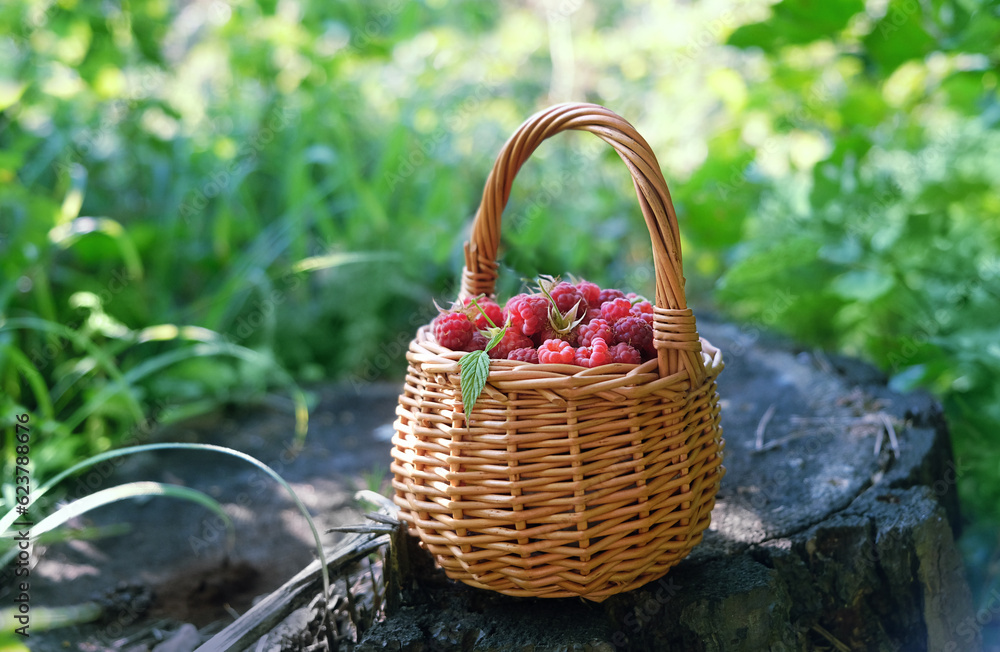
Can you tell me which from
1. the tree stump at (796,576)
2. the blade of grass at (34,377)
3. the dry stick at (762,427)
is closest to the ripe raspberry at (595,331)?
the tree stump at (796,576)

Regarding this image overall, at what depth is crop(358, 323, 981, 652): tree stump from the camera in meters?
0.82

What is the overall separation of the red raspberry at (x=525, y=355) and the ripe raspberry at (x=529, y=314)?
0.14ft

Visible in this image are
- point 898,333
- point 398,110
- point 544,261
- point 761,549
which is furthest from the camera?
point 398,110

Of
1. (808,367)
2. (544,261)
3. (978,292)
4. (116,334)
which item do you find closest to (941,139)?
(978,292)

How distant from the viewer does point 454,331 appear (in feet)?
2.72

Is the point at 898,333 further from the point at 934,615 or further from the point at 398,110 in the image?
the point at 398,110

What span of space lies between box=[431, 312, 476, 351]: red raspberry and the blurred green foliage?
371 millimetres

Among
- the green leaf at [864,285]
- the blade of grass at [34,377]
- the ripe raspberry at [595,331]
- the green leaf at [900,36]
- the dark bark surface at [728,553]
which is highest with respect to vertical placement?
the green leaf at [900,36]

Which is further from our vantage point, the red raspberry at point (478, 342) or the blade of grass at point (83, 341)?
the blade of grass at point (83, 341)

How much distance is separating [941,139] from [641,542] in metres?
2.28

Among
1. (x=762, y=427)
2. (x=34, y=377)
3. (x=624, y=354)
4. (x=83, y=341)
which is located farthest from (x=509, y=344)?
(x=34, y=377)

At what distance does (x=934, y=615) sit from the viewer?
979mm

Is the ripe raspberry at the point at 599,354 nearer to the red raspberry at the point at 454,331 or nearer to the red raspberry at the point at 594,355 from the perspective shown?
the red raspberry at the point at 594,355

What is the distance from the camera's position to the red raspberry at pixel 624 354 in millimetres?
764
